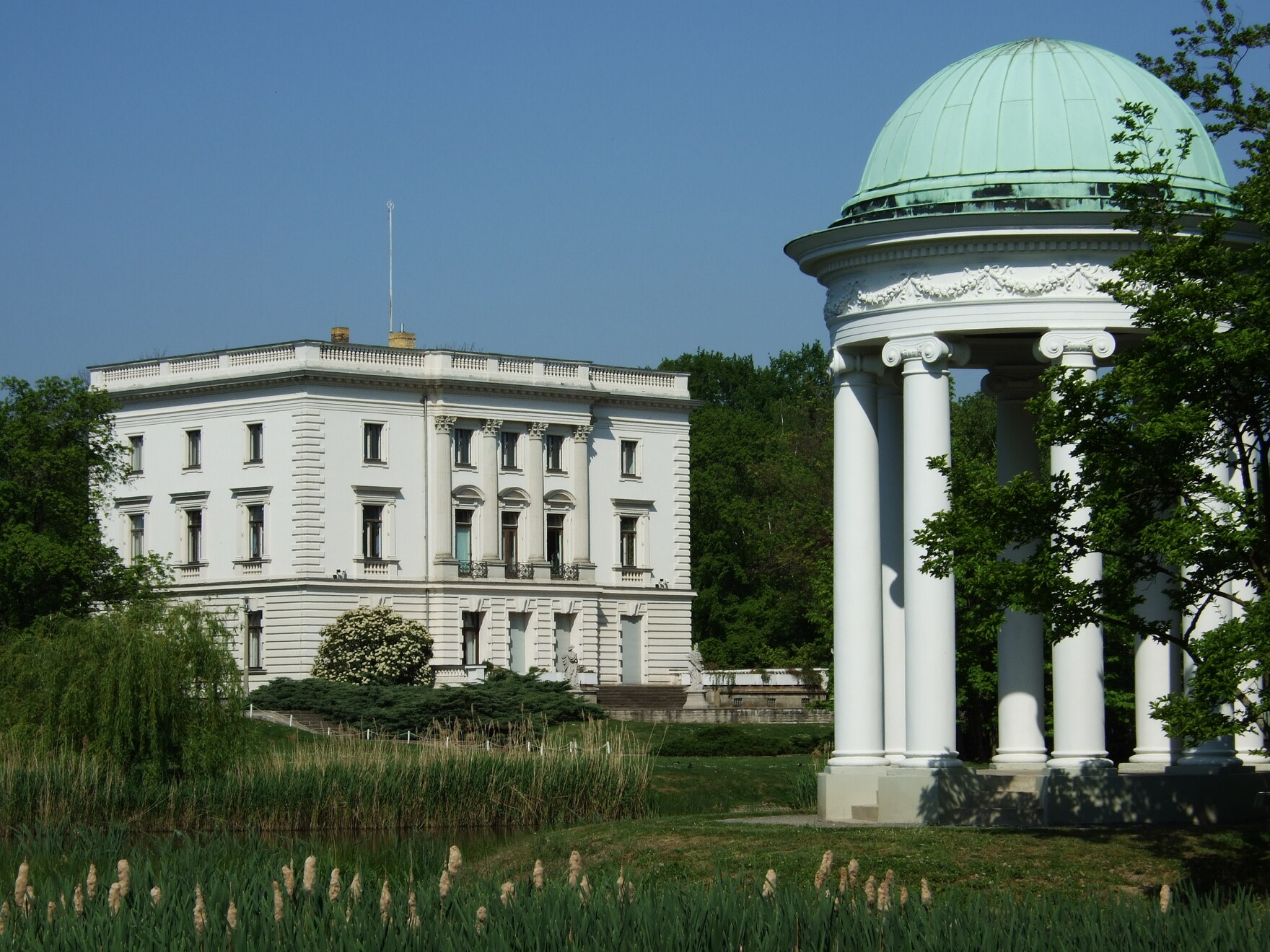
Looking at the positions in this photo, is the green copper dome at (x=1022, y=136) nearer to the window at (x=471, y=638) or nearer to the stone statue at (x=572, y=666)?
the stone statue at (x=572, y=666)

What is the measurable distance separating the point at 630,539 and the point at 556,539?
4089mm

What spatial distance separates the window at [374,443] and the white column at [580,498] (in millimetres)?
9015

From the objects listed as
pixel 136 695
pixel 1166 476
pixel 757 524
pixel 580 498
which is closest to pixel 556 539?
pixel 580 498

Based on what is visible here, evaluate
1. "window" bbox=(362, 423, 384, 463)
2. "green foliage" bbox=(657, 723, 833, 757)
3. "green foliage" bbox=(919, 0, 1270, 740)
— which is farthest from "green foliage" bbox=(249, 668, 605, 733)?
"green foliage" bbox=(919, 0, 1270, 740)

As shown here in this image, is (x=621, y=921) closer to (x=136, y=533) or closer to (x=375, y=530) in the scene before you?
(x=375, y=530)

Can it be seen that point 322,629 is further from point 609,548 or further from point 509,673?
point 609,548

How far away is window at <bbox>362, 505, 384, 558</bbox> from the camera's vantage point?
280 feet

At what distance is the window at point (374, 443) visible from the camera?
8531 centimetres

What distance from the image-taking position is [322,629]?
269 ft

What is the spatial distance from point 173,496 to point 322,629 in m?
9.72

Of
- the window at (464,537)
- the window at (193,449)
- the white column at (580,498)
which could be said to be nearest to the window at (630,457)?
the white column at (580,498)

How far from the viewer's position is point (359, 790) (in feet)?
125

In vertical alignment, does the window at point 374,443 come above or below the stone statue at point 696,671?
above

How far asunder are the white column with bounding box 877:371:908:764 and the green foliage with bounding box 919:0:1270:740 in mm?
6265
